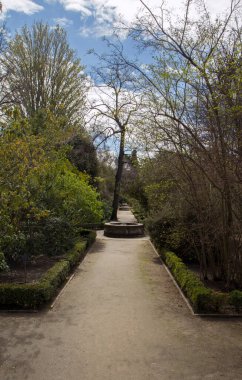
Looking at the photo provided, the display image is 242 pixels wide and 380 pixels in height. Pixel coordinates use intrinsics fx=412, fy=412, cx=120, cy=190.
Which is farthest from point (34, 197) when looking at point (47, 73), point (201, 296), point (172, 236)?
point (47, 73)

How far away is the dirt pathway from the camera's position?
5875 mm

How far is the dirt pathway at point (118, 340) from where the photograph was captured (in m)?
5.88

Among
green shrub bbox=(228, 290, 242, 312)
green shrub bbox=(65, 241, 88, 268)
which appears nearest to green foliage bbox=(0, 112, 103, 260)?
green shrub bbox=(65, 241, 88, 268)

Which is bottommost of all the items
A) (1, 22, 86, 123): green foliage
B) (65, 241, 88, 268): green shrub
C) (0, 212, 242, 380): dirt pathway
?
(0, 212, 242, 380): dirt pathway

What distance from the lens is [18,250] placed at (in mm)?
13266

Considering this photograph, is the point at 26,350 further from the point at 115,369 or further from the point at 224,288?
the point at 224,288

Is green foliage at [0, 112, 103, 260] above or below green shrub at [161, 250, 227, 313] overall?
→ above

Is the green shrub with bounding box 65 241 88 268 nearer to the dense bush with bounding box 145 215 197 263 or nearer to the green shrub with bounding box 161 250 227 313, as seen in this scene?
the dense bush with bounding box 145 215 197 263

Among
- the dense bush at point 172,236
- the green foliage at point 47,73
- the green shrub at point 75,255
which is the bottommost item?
the green shrub at point 75,255

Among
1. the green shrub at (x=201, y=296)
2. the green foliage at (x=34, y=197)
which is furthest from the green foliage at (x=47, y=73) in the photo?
the green shrub at (x=201, y=296)

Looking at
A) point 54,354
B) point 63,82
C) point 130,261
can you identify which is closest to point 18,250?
point 130,261

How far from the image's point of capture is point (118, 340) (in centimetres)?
714

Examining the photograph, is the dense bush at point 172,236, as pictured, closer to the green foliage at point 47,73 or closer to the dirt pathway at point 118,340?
the dirt pathway at point 118,340

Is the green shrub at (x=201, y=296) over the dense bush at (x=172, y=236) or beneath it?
beneath
